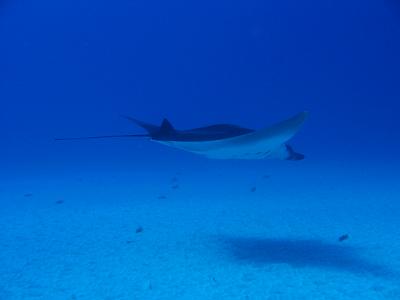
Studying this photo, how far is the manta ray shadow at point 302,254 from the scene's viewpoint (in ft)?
15.6

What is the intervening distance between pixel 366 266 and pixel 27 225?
612 cm

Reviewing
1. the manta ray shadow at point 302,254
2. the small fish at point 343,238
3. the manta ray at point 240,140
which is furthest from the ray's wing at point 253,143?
the small fish at point 343,238

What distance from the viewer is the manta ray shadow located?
15.6 feet

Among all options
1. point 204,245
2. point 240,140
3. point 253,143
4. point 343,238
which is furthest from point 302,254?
point 240,140

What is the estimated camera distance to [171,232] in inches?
258

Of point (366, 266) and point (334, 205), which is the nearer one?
point (366, 266)

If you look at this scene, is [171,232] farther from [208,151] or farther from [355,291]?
[355,291]

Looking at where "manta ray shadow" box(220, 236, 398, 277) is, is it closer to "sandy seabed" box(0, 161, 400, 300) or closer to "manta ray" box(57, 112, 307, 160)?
"sandy seabed" box(0, 161, 400, 300)

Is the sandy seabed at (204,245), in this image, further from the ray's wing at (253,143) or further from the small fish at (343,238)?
the ray's wing at (253,143)

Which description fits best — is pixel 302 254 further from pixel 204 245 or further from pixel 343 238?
pixel 204 245

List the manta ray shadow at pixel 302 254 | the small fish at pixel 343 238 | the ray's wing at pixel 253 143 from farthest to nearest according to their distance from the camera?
the small fish at pixel 343 238 < the manta ray shadow at pixel 302 254 < the ray's wing at pixel 253 143

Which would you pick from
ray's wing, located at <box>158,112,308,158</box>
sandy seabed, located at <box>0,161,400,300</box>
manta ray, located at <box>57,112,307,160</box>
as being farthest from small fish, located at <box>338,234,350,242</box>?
ray's wing, located at <box>158,112,308,158</box>

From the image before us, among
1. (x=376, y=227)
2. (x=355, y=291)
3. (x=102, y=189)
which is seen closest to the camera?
(x=355, y=291)

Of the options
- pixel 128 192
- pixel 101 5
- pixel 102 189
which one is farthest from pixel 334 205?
pixel 101 5
